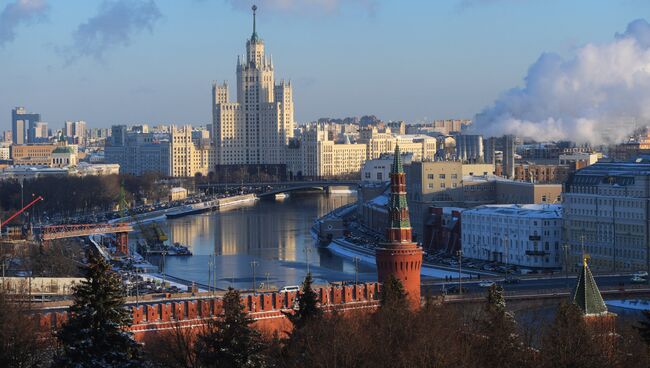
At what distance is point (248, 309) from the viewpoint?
15188mm

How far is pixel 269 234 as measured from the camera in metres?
38.2

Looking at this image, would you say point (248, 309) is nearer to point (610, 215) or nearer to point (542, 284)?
point (542, 284)

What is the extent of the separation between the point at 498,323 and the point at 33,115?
120 m

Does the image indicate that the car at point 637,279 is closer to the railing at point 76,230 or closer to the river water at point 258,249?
the river water at point 258,249

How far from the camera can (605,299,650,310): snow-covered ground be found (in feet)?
62.5

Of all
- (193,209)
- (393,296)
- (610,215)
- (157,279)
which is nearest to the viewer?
(393,296)

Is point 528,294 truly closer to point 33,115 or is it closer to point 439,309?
point 439,309

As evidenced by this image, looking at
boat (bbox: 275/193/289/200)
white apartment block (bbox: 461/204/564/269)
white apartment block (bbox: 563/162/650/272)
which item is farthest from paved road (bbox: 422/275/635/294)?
boat (bbox: 275/193/289/200)

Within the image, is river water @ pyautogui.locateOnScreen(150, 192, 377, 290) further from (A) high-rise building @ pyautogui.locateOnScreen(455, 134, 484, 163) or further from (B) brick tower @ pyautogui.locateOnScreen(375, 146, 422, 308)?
(B) brick tower @ pyautogui.locateOnScreen(375, 146, 422, 308)

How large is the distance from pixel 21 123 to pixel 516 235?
103152 mm

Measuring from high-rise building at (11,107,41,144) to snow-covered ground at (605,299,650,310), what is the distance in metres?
109

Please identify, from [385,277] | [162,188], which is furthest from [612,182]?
[162,188]

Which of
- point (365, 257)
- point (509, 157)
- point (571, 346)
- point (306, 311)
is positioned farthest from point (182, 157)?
point (571, 346)

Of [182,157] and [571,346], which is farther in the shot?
[182,157]
